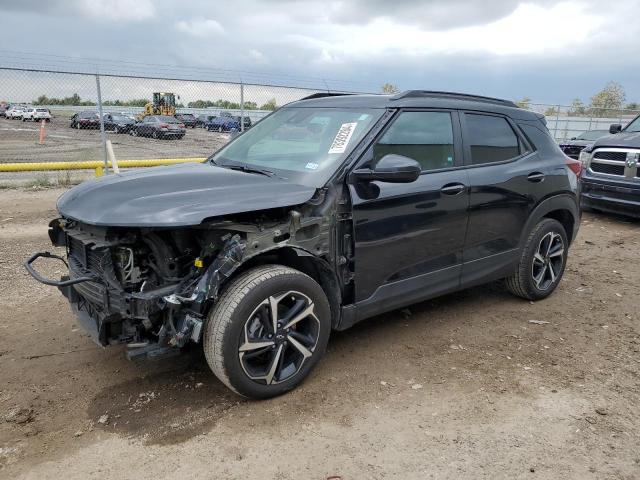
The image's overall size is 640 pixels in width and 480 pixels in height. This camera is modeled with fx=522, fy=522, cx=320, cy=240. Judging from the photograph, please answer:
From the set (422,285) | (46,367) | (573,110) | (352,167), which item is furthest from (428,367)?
(573,110)

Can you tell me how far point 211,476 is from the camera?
255 centimetres

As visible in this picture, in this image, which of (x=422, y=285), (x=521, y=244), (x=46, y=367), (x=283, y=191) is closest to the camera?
(x=283, y=191)

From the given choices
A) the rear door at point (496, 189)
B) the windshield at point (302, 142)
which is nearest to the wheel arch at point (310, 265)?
the windshield at point (302, 142)

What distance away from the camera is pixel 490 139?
14.1 ft

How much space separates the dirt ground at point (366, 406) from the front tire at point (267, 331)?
186 mm

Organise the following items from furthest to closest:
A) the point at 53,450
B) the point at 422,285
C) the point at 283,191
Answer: the point at 422,285
the point at 283,191
the point at 53,450

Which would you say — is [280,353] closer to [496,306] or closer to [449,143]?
[449,143]

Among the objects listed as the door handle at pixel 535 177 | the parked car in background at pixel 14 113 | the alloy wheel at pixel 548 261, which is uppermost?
the parked car in background at pixel 14 113

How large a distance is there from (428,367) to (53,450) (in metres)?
2.37

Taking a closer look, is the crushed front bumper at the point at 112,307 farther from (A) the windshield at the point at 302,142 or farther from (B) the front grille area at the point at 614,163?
(B) the front grille area at the point at 614,163

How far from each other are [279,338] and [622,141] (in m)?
7.87

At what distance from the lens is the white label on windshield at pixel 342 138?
3.47 meters

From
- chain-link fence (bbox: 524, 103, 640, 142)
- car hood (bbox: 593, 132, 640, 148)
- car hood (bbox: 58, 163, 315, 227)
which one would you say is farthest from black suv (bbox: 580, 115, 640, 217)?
chain-link fence (bbox: 524, 103, 640, 142)

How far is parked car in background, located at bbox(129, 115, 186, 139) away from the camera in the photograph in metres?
25.6
